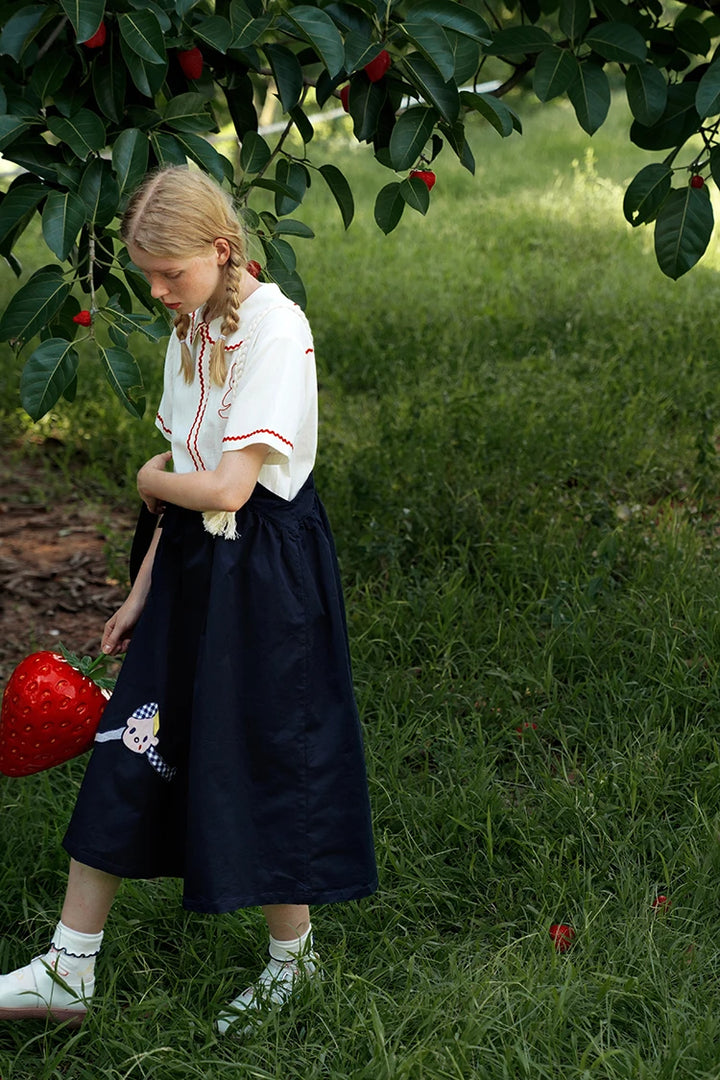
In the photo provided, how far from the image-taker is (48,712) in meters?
2.08

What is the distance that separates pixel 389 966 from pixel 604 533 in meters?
1.76

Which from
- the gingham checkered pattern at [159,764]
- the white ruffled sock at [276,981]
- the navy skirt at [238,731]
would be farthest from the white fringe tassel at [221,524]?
the white ruffled sock at [276,981]

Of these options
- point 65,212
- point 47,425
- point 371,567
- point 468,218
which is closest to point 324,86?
point 65,212

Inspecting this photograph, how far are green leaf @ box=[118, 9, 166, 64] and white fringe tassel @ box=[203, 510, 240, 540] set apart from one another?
78 cm

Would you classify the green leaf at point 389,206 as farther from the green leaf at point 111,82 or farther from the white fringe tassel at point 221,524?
the white fringe tassel at point 221,524

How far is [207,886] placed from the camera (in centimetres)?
197

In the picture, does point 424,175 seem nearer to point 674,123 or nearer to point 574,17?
point 574,17

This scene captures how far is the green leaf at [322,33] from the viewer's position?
6.78 feet

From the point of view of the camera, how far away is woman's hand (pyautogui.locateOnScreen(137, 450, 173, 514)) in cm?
197

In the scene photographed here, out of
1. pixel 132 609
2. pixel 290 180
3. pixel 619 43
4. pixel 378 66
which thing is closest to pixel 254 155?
pixel 290 180

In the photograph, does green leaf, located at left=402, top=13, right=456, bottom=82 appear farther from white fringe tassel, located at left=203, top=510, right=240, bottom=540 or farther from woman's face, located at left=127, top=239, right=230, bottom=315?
white fringe tassel, located at left=203, top=510, right=240, bottom=540

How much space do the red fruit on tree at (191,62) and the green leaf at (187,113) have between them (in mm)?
139

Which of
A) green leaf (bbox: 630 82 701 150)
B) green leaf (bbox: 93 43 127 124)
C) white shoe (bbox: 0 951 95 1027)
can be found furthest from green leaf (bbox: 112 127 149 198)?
white shoe (bbox: 0 951 95 1027)

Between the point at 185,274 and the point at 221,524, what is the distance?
396mm
